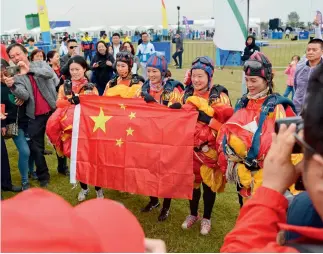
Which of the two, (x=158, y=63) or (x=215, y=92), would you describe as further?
(x=158, y=63)

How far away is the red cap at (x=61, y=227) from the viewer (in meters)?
0.68

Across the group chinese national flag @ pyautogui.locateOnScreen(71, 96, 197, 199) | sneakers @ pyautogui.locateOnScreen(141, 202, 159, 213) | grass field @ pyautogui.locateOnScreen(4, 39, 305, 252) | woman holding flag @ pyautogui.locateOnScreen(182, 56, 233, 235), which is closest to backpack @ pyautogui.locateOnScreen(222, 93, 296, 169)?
woman holding flag @ pyautogui.locateOnScreen(182, 56, 233, 235)

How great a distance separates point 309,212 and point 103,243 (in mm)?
784

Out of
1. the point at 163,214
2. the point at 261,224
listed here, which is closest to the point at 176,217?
the point at 163,214

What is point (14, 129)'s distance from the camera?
4984mm

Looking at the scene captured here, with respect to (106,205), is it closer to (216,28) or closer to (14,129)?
(14,129)

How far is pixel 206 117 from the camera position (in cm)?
378

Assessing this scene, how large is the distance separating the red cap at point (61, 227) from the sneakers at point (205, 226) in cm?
344

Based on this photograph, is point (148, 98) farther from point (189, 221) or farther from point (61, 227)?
point (61, 227)

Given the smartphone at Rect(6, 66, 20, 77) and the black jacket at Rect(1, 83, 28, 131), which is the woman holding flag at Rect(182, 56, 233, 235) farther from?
the black jacket at Rect(1, 83, 28, 131)

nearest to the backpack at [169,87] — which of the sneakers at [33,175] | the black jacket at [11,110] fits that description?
the black jacket at [11,110]

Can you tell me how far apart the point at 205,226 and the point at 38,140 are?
9.07ft

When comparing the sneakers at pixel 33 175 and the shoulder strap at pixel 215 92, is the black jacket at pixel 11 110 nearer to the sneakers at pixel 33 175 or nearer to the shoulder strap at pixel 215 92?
the sneakers at pixel 33 175

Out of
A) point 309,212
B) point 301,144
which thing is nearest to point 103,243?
point 301,144
